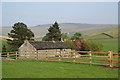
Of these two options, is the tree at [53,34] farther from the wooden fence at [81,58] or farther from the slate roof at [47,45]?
the wooden fence at [81,58]

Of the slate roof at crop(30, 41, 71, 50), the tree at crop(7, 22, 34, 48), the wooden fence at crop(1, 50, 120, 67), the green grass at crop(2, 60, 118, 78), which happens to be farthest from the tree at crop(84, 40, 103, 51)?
the green grass at crop(2, 60, 118, 78)

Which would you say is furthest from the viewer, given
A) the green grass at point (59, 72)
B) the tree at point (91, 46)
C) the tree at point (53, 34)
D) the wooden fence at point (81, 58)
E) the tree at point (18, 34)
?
the tree at point (53, 34)

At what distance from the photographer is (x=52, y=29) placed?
275 ft

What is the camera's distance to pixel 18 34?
69938 mm

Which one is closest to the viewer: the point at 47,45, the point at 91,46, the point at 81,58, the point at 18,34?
the point at 81,58

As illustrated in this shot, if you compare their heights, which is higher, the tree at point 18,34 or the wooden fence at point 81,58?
the tree at point 18,34

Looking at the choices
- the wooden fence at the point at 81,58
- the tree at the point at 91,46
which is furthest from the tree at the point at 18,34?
the wooden fence at the point at 81,58

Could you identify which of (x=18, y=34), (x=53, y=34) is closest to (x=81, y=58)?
(x=18, y=34)

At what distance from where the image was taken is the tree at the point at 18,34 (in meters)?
67.8

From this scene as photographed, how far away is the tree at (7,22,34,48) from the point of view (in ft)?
222

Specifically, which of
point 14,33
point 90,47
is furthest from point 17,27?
point 90,47

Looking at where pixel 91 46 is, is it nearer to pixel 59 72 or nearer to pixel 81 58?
pixel 81 58

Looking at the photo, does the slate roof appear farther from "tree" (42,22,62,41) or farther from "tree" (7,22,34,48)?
"tree" (42,22,62,41)

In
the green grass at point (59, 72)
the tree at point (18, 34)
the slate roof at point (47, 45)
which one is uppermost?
the tree at point (18, 34)
